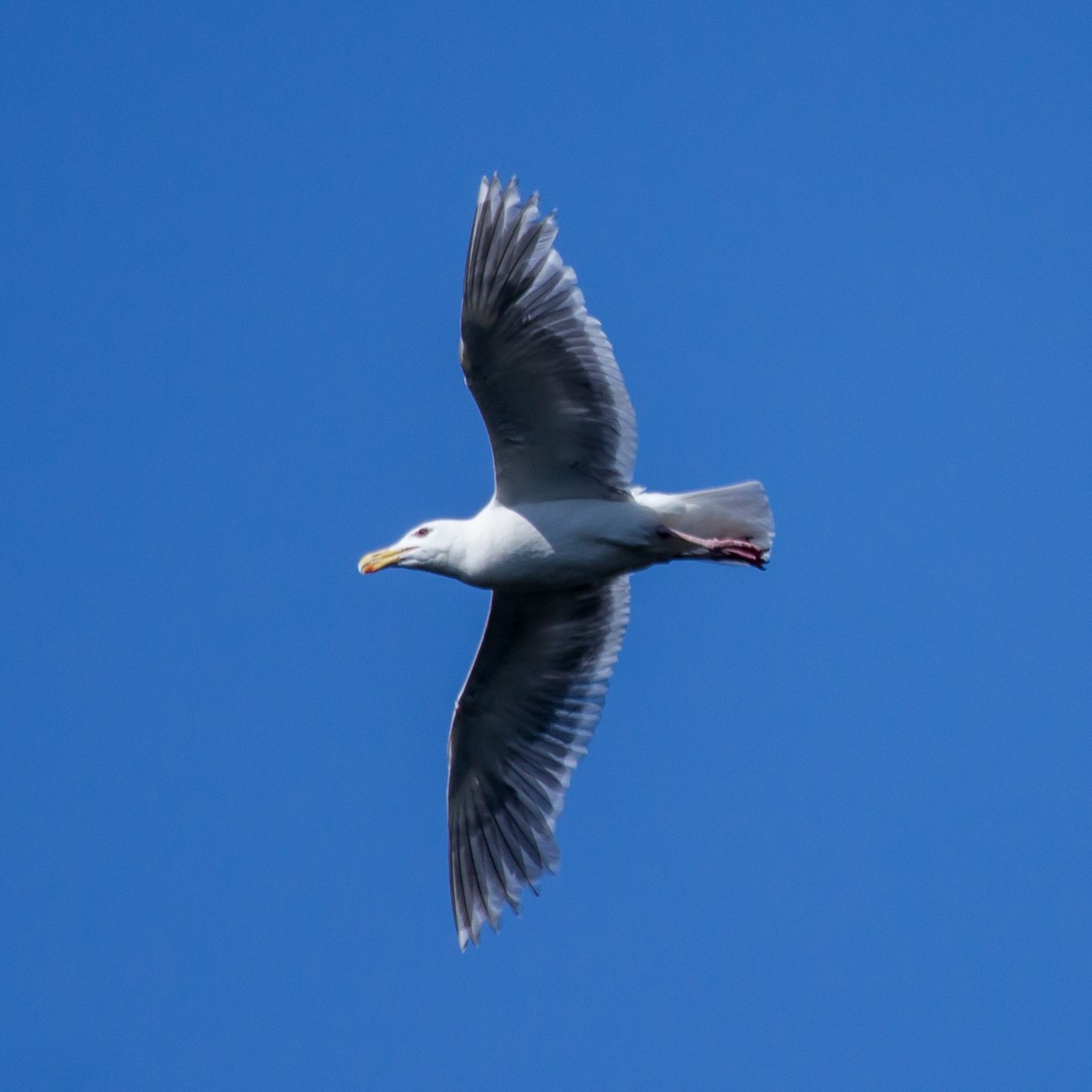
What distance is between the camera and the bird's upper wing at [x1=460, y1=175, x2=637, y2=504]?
10.5 metres

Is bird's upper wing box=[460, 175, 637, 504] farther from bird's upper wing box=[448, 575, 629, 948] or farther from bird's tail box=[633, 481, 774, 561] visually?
bird's upper wing box=[448, 575, 629, 948]

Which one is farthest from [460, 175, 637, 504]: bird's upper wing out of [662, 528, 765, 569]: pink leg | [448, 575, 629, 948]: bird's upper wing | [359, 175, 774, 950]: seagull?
[448, 575, 629, 948]: bird's upper wing

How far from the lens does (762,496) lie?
11.3m

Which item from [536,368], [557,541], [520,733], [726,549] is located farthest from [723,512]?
[520,733]

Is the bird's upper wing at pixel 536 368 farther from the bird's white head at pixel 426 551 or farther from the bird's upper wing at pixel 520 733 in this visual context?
the bird's upper wing at pixel 520 733

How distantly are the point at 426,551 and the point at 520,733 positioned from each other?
1611 millimetres

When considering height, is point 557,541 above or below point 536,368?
below

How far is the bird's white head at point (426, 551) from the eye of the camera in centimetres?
1140

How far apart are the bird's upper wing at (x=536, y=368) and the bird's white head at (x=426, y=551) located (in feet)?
1.34

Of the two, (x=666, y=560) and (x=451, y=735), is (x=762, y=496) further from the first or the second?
(x=451, y=735)

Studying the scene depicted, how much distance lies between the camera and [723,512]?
11.2 metres

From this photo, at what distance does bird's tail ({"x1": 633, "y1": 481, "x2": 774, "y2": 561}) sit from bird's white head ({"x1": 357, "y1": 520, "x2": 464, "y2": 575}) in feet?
3.82

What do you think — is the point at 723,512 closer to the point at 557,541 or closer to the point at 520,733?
the point at 557,541

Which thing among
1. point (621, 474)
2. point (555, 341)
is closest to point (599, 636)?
point (621, 474)
